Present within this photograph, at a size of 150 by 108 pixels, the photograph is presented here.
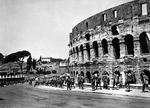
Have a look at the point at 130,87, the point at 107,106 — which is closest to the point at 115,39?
the point at 130,87

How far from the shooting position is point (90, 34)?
28.5 m

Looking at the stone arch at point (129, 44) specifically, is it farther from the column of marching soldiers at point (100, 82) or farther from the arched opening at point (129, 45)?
the column of marching soldiers at point (100, 82)

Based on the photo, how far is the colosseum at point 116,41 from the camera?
22531 millimetres

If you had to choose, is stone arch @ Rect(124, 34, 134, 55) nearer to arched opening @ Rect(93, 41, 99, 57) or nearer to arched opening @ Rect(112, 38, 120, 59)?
arched opening @ Rect(112, 38, 120, 59)

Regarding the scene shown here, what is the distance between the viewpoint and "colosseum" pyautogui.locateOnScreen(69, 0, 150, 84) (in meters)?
22.5

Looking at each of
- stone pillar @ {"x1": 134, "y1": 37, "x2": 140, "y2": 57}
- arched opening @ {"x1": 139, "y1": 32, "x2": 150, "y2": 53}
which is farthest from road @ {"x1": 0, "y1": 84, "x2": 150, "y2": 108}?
arched opening @ {"x1": 139, "y1": 32, "x2": 150, "y2": 53}

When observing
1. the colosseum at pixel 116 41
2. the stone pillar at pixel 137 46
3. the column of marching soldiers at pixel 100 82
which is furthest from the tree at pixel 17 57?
the stone pillar at pixel 137 46

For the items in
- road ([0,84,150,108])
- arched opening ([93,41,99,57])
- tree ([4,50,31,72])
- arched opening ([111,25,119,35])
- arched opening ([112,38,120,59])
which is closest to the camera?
road ([0,84,150,108])

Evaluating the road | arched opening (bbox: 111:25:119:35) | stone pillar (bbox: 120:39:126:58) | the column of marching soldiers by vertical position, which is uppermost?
arched opening (bbox: 111:25:119:35)

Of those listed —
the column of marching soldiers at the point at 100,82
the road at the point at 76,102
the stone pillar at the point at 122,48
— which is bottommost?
the road at the point at 76,102

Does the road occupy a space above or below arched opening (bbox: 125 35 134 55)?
below

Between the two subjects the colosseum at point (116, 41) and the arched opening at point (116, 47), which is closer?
the colosseum at point (116, 41)

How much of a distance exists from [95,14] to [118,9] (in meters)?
4.31

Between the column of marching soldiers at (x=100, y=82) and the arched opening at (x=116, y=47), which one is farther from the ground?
the arched opening at (x=116, y=47)
